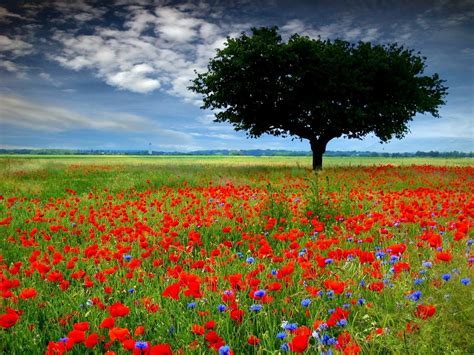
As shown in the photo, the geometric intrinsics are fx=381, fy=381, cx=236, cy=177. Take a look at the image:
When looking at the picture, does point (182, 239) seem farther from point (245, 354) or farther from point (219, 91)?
point (219, 91)

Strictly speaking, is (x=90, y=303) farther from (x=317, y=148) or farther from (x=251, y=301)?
(x=317, y=148)

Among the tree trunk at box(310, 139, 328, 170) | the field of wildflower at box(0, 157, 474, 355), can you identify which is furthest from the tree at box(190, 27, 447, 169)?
the field of wildflower at box(0, 157, 474, 355)

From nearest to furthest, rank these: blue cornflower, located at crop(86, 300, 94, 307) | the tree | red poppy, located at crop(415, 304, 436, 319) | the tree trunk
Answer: red poppy, located at crop(415, 304, 436, 319) < blue cornflower, located at crop(86, 300, 94, 307) < the tree < the tree trunk

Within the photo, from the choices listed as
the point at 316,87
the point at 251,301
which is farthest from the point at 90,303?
the point at 316,87

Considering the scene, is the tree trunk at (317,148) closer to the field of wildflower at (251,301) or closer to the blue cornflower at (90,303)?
the field of wildflower at (251,301)

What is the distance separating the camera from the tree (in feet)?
75.9

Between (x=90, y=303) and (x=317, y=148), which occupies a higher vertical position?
(x=317, y=148)

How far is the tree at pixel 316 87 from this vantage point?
2312cm

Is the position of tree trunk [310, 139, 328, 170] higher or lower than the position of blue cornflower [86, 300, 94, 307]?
higher

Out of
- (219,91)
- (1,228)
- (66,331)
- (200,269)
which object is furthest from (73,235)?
(219,91)

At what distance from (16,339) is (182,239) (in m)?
3.49

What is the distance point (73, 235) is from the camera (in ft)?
21.8

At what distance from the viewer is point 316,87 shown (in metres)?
24.3

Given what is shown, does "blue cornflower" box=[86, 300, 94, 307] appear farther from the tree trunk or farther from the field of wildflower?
the tree trunk
